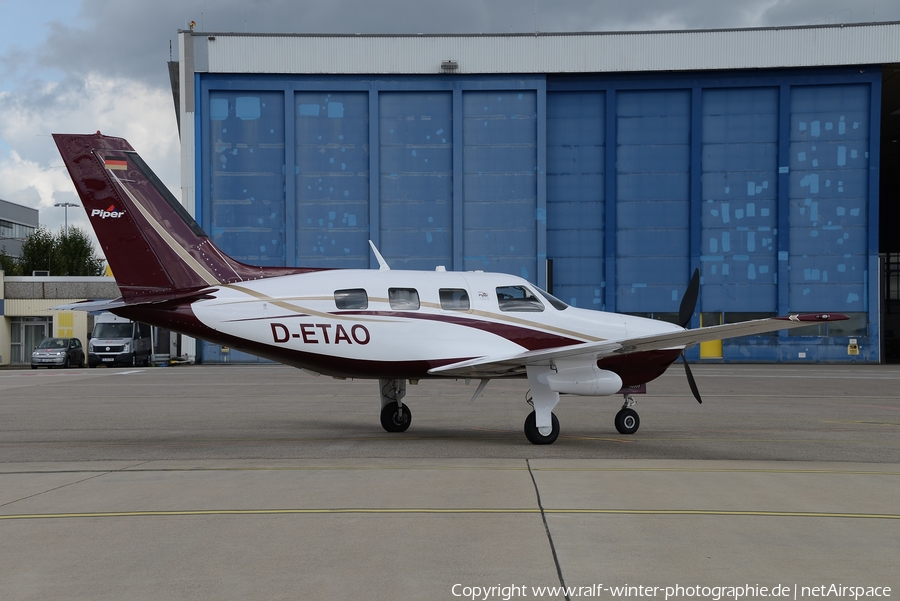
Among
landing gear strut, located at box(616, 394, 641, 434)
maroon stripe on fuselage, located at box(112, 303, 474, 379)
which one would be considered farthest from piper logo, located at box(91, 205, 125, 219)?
landing gear strut, located at box(616, 394, 641, 434)

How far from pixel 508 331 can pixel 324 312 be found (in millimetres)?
3196

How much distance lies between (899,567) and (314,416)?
13483mm

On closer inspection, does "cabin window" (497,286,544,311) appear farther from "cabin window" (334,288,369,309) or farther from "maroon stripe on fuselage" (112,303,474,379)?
"cabin window" (334,288,369,309)

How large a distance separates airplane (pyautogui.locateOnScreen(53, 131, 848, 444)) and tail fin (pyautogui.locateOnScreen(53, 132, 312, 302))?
0.06 feet

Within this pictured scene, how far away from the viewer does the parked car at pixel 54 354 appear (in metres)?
42.9

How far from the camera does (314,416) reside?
17.7m

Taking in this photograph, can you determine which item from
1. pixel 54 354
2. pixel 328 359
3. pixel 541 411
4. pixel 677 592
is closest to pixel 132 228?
pixel 328 359

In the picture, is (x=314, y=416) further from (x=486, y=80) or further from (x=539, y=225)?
(x=486, y=80)

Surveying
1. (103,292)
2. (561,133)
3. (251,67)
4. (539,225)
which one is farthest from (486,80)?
(103,292)

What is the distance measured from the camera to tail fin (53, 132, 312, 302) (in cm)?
1307

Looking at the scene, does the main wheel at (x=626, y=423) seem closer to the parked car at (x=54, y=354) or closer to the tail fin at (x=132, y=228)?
the tail fin at (x=132, y=228)

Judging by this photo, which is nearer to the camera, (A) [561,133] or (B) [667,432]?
(B) [667,432]

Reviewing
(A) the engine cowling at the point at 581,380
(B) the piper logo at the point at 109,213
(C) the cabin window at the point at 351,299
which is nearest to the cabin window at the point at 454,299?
(C) the cabin window at the point at 351,299

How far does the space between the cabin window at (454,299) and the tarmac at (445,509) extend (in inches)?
90.9
